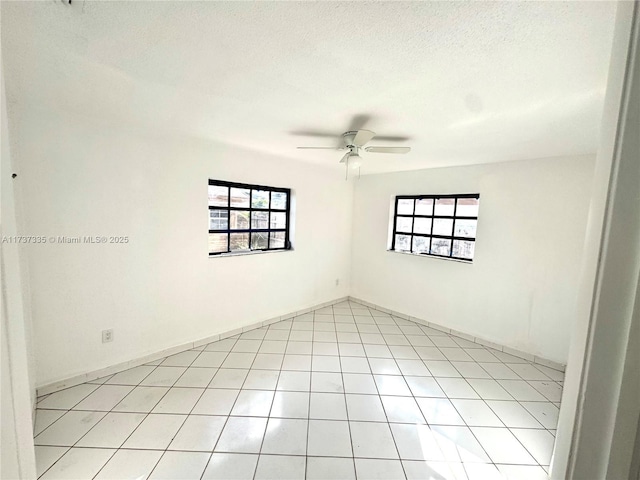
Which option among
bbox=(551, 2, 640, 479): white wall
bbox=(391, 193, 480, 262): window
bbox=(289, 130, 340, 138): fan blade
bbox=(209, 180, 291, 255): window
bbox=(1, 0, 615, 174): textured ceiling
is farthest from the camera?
bbox=(391, 193, 480, 262): window

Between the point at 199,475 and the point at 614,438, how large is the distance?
188 centimetres

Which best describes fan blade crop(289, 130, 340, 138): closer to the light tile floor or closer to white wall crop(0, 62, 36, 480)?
white wall crop(0, 62, 36, 480)

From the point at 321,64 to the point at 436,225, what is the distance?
298cm

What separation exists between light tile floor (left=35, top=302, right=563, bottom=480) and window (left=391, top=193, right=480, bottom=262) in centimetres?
138

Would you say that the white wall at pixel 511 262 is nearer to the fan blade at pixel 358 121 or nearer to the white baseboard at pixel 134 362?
the fan blade at pixel 358 121

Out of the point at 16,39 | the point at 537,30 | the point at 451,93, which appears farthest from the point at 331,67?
the point at 16,39

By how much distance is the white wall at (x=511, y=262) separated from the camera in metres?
2.61

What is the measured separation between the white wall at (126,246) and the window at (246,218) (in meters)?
0.16

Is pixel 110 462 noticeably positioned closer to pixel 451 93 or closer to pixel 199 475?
pixel 199 475

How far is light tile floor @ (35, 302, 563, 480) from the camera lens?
1.54 m

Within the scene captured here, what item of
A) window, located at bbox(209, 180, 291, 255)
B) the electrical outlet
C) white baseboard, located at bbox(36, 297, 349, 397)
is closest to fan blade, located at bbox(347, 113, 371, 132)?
window, located at bbox(209, 180, 291, 255)

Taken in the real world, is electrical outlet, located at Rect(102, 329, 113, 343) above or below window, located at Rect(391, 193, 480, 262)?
below

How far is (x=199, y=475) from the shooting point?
1459 mm

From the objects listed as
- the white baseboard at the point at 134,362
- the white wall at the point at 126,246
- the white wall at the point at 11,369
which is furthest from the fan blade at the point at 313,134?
the white baseboard at the point at 134,362
